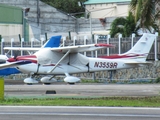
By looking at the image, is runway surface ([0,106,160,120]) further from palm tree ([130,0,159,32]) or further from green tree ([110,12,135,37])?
green tree ([110,12,135,37])

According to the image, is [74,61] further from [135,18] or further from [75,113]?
[75,113]

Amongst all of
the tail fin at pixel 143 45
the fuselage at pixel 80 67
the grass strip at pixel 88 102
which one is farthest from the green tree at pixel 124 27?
the grass strip at pixel 88 102

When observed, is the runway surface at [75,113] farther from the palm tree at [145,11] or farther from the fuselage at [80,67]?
the fuselage at [80,67]

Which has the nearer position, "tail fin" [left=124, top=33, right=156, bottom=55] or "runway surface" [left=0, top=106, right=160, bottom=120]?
"runway surface" [left=0, top=106, right=160, bottom=120]

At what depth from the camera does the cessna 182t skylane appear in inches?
1178

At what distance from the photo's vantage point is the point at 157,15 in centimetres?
2311

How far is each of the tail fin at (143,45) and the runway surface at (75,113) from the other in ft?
53.1

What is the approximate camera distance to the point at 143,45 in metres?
31.8

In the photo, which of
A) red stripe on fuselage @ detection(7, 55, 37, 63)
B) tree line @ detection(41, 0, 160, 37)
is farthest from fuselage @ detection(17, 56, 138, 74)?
tree line @ detection(41, 0, 160, 37)

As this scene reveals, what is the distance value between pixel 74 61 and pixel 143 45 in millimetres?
4418

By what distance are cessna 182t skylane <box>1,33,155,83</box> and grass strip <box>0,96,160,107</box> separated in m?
10.5

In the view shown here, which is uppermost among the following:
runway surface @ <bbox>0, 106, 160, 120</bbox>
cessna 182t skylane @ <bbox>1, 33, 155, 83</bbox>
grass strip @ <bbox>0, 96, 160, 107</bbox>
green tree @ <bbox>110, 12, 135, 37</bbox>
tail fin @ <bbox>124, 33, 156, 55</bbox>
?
green tree @ <bbox>110, 12, 135, 37</bbox>

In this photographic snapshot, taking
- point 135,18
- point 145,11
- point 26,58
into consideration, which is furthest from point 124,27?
point 145,11

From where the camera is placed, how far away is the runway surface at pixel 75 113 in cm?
1364
